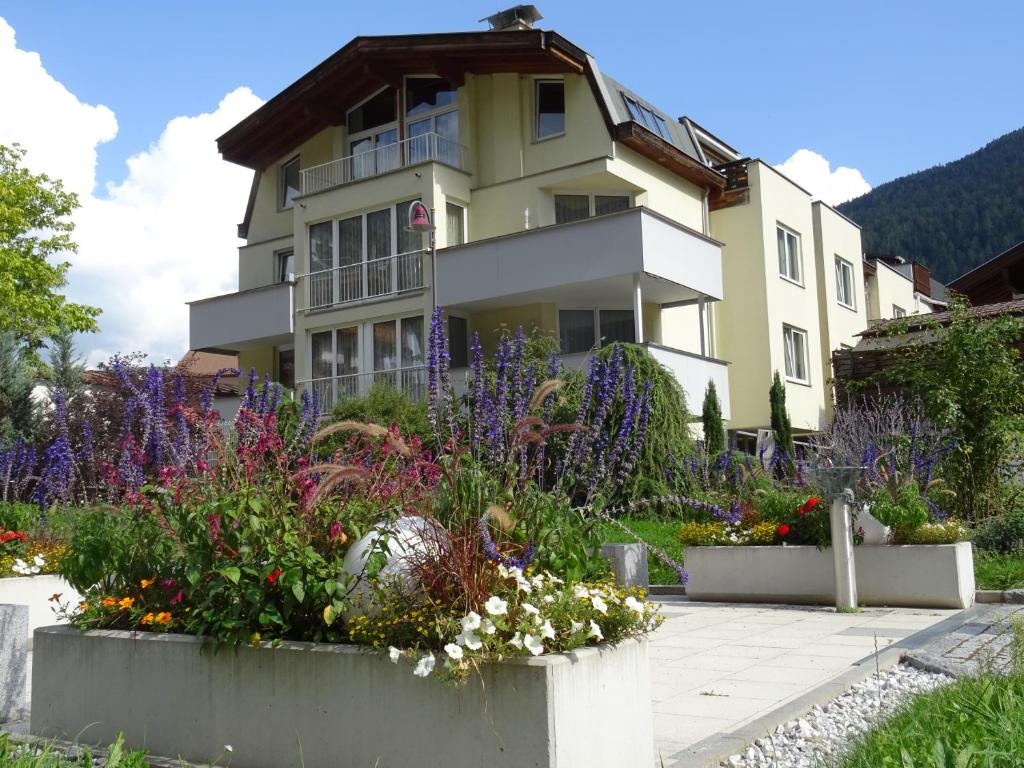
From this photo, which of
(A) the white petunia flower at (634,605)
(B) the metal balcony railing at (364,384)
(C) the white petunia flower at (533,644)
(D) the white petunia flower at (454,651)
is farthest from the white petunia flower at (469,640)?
(B) the metal balcony railing at (364,384)

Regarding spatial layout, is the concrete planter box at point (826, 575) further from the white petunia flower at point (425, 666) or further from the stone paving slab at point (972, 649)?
the white petunia flower at point (425, 666)

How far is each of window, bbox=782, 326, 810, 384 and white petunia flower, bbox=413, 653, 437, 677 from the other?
2327 cm

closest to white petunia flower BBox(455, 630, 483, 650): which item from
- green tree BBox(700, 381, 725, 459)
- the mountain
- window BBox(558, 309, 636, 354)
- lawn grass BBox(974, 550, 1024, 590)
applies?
lawn grass BBox(974, 550, 1024, 590)

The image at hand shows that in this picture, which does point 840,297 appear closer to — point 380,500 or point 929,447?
point 929,447

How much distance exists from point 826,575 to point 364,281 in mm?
16318

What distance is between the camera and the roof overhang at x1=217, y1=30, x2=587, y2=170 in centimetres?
2345

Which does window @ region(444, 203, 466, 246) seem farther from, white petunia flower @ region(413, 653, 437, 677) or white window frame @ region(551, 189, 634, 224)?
white petunia flower @ region(413, 653, 437, 677)

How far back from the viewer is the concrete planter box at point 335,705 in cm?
415

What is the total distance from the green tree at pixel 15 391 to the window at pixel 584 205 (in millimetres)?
12942

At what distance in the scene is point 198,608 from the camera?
5.21 metres

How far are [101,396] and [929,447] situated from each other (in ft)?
59.8

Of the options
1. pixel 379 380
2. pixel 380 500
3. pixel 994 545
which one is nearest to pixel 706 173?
pixel 379 380

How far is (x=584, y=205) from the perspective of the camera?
2391 centimetres

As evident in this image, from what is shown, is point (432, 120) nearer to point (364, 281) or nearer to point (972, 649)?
point (364, 281)
